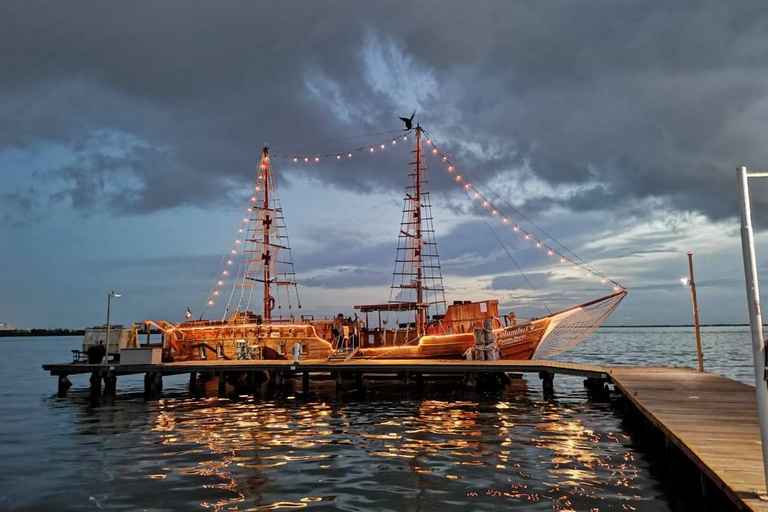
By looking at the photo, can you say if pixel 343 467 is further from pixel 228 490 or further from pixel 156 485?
pixel 156 485

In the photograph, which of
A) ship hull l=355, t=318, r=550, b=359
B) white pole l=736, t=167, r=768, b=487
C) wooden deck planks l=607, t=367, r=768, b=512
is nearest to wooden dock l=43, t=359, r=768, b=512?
wooden deck planks l=607, t=367, r=768, b=512

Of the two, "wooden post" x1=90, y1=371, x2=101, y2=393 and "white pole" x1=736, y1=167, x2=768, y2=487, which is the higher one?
"white pole" x1=736, y1=167, x2=768, y2=487

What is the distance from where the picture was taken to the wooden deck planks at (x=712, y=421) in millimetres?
8633

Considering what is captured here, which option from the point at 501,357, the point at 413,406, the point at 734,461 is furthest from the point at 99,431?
the point at 501,357

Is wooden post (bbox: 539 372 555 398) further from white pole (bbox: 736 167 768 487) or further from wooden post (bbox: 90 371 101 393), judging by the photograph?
wooden post (bbox: 90 371 101 393)

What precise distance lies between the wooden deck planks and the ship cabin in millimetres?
11475

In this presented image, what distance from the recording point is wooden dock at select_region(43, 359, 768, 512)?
920cm

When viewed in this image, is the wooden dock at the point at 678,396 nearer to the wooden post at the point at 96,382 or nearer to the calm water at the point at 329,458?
the wooden post at the point at 96,382

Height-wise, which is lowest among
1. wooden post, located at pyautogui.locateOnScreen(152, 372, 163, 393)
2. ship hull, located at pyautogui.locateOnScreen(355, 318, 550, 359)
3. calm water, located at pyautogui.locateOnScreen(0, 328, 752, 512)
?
calm water, located at pyautogui.locateOnScreen(0, 328, 752, 512)

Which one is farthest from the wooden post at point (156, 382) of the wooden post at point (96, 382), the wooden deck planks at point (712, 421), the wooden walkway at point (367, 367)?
the wooden deck planks at point (712, 421)

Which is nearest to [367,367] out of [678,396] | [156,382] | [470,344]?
[470,344]

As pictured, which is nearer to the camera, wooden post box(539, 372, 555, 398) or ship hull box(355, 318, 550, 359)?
wooden post box(539, 372, 555, 398)

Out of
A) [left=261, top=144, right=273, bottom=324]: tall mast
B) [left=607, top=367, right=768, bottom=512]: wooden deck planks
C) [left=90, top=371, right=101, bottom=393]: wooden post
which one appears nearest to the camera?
[left=607, top=367, right=768, bottom=512]: wooden deck planks

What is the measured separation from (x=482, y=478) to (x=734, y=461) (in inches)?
202
